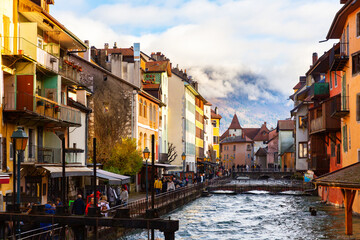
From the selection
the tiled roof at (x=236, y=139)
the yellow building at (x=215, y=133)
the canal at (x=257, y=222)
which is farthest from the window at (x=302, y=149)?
the tiled roof at (x=236, y=139)

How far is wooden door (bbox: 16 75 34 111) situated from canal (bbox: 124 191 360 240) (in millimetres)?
8033

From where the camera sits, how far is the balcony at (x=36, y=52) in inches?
1050

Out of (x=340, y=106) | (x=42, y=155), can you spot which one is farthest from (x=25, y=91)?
(x=340, y=106)

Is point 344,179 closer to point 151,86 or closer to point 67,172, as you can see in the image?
point 67,172

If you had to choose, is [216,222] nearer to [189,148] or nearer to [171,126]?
[171,126]

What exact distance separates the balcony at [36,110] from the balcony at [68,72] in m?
1.93

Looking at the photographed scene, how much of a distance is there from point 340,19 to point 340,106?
5.82 meters

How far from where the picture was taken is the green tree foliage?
44.7 metres

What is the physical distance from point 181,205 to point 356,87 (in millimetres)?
17927

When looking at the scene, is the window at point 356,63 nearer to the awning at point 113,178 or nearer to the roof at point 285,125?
the awning at point 113,178

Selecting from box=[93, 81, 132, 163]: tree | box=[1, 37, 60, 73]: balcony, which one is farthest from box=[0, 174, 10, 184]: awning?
box=[93, 81, 132, 163]: tree

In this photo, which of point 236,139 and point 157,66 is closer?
point 157,66

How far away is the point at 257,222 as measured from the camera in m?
36.6

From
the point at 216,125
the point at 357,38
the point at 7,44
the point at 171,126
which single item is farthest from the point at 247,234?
the point at 216,125
